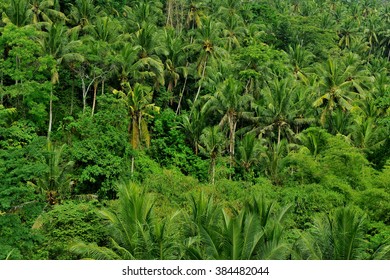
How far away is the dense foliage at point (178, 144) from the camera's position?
11227 mm

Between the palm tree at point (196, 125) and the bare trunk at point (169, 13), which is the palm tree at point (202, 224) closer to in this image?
the palm tree at point (196, 125)

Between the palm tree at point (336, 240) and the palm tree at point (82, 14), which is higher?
the palm tree at point (82, 14)

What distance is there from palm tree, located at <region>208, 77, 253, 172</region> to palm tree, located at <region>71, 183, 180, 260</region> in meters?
13.1

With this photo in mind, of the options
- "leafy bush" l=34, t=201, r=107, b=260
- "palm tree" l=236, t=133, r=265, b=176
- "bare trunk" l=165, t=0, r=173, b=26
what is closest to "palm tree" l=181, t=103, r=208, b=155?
"palm tree" l=236, t=133, r=265, b=176

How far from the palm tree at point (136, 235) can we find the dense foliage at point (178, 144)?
0.14 feet

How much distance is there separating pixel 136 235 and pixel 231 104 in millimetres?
15531

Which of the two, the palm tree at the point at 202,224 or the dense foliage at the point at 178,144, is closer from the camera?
the palm tree at the point at 202,224

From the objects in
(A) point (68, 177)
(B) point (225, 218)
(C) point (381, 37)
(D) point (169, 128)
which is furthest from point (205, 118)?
(C) point (381, 37)

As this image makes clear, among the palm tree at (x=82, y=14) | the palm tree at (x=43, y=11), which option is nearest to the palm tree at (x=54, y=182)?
the palm tree at (x=43, y=11)

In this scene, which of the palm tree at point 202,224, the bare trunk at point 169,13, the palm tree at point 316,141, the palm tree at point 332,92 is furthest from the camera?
the bare trunk at point 169,13

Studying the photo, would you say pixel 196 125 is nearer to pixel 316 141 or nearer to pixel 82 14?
pixel 316 141

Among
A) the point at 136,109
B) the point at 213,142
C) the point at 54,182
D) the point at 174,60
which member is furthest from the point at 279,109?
the point at 54,182

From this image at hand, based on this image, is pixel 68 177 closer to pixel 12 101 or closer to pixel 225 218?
pixel 12 101

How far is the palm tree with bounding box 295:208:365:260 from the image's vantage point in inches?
365
